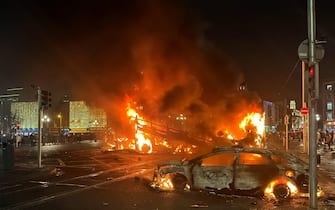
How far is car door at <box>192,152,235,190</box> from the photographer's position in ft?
Answer: 34.7

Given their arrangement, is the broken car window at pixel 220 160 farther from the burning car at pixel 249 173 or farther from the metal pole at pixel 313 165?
the metal pole at pixel 313 165

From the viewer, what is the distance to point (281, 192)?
10180 millimetres

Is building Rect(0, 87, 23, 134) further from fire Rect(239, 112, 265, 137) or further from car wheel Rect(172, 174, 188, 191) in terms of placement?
car wheel Rect(172, 174, 188, 191)

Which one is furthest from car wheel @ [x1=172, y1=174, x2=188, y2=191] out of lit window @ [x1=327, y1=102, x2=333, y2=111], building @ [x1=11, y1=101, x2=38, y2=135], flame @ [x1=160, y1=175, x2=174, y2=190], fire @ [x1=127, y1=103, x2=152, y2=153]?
building @ [x1=11, y1=101, x2=38, y2=135]

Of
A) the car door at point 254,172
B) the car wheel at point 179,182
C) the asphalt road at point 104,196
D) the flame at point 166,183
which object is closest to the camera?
the asphalt road at point 104,196

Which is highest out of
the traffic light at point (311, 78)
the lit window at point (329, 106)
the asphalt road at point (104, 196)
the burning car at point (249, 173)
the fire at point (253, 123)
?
the lit window at point (329, 106)

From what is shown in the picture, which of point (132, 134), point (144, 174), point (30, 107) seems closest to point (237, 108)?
point (132, 134)

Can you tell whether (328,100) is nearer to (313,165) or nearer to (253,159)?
(253,159)

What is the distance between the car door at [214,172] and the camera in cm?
1058

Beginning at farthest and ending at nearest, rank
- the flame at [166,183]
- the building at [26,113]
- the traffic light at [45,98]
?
the building at [26,113] → the traffic light at [45,98] → the flame at [166,183]

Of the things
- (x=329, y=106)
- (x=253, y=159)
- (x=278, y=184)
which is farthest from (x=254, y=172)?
(x=329, y=106)

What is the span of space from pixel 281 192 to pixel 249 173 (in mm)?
938

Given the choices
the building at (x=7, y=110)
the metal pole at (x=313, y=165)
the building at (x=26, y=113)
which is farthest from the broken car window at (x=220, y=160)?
the building at (x=26, y=113)

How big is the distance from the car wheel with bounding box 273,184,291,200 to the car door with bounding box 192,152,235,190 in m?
1.19
